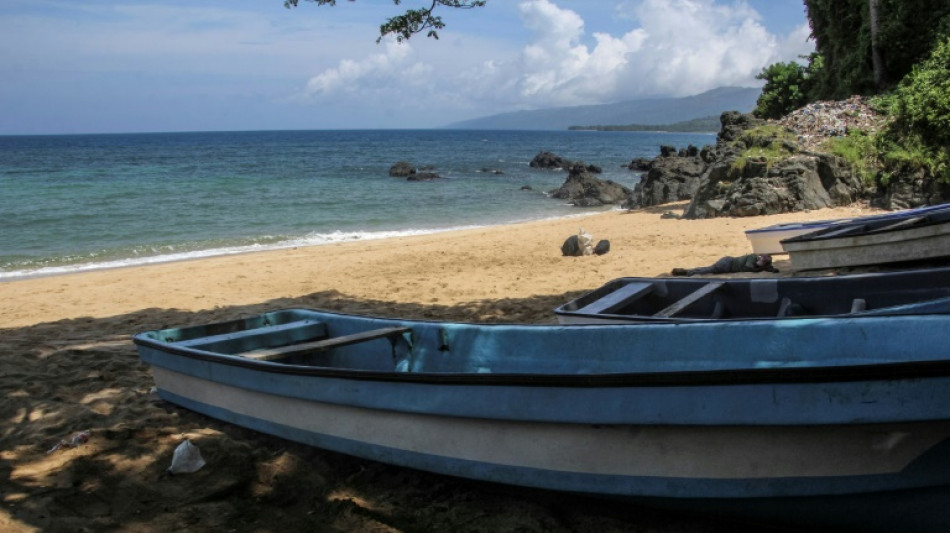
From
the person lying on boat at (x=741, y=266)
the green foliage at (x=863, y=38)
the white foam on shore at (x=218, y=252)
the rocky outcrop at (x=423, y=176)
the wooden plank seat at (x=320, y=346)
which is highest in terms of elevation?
the green foliage at (x=863, y=38)

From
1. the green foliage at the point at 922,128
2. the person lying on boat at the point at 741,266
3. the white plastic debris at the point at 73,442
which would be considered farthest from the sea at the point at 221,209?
the white plastic debris at the point at 73,442

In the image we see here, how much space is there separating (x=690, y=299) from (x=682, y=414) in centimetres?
245

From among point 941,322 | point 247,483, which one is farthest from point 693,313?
point 247,483

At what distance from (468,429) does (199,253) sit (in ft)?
47.9

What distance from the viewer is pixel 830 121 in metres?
17.2

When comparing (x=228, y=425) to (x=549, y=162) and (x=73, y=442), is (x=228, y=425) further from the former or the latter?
→ (x=549, y=162)

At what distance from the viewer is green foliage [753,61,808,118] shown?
24.2 metres

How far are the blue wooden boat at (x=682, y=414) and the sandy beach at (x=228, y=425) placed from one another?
0.24 metres

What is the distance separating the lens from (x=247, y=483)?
173 inches

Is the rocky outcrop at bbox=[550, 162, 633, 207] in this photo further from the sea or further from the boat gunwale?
the boat gunwale

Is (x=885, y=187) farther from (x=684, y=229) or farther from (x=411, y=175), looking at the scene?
(x=411, y=175)

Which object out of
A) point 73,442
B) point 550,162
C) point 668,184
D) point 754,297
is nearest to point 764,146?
point 668,184

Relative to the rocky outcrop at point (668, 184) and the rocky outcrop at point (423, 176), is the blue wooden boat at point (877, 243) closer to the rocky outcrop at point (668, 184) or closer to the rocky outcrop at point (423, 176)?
the rocky outcrop at point (668, 184)

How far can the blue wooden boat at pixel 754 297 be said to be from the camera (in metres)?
5.11
